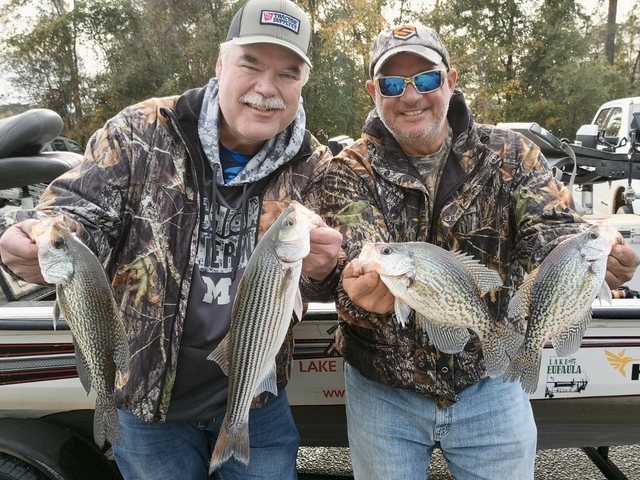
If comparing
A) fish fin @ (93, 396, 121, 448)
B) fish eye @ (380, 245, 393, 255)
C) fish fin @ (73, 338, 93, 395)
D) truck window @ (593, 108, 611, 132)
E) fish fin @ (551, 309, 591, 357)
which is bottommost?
fish fin @ (93, 396, 121, 448)

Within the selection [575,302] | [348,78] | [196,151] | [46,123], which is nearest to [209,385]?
[196,151]

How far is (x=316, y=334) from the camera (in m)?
3.51

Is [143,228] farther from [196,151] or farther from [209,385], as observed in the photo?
[209,385]

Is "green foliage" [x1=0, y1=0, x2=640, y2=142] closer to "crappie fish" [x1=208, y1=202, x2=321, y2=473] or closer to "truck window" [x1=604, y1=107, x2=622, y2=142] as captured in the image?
"truck window" [x1=604, y1=107, x2=622, y2=142]

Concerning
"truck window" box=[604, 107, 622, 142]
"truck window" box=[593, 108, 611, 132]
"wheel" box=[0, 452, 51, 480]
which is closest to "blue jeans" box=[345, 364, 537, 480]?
"wheel" box=[0, 452, 51, 480]

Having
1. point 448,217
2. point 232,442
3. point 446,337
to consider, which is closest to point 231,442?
point 232,442

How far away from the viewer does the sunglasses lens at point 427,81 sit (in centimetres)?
281

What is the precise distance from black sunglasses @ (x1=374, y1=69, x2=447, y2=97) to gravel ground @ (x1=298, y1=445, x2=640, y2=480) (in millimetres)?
3193

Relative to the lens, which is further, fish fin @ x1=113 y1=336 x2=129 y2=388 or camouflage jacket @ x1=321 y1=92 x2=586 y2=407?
camouflage jacket @ x1=321 y1=92 x2=586 y2=407

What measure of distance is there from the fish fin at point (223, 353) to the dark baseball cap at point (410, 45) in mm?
1427

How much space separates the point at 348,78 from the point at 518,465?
77.0 ft

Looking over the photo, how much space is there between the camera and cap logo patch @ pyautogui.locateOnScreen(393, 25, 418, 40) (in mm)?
2873

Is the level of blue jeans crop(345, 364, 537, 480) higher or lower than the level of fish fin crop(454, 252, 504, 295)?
lower

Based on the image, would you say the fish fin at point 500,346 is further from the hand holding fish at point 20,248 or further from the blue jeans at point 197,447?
the hand holding fish at point 20,248
